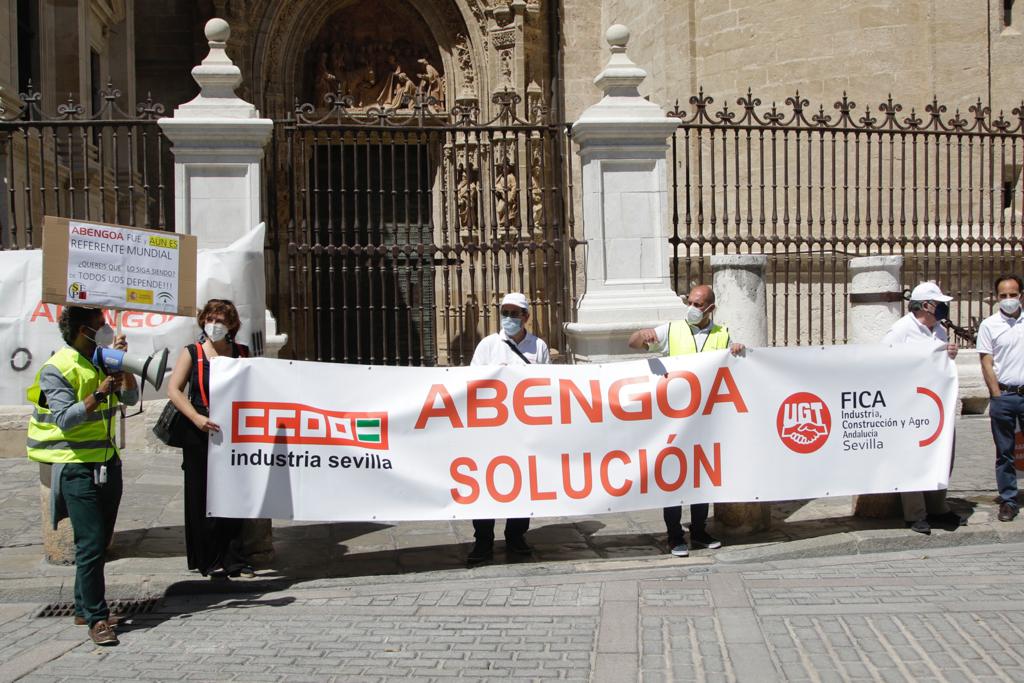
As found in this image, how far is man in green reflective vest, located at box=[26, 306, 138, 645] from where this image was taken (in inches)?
210

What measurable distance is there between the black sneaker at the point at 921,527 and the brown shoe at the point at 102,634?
497 cm

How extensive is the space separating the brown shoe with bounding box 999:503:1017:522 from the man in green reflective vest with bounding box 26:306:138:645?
567 centimetres

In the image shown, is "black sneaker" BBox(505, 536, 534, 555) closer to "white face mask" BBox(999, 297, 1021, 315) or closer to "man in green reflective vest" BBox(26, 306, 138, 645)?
"man in green reflective vest" BBox(26, 306, 138, 645)

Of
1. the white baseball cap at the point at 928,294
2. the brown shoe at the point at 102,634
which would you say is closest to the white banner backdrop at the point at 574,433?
the white baseball cap at the point at 928,294

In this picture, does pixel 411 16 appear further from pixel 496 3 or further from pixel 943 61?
pixel 943 61

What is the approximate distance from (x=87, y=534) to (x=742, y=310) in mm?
4365

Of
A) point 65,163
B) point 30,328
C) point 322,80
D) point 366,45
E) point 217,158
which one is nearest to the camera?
point 30,328

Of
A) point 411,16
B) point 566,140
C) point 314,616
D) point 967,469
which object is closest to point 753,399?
point 314,616

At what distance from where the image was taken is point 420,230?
11.0 metres

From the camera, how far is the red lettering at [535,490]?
649cm

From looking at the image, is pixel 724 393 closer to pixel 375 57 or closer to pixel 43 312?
pixel 43 312

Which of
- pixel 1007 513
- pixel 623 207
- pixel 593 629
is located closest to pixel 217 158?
pixel 623 207

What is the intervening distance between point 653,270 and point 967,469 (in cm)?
333

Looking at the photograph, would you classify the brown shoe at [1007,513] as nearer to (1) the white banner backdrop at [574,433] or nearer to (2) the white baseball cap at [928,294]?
(1) the white banner backdrop at [574,433]
